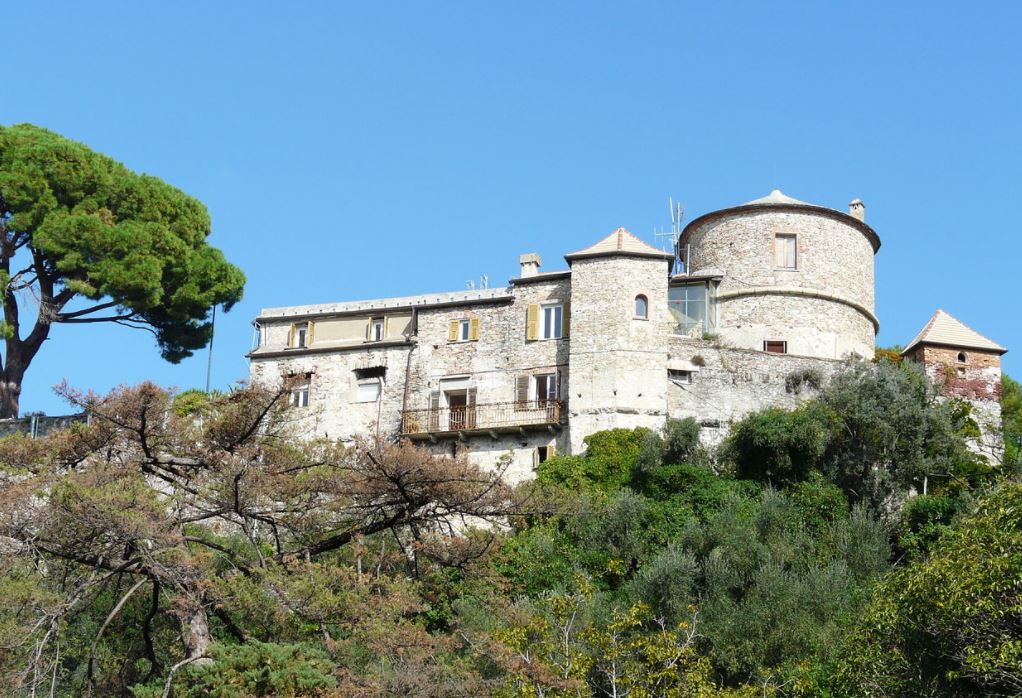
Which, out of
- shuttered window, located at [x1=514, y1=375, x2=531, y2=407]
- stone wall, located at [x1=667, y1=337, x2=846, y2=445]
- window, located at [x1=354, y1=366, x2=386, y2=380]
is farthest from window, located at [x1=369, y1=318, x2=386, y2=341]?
stone wall, located at [x1=667, y1=337, x2=846, y2=445]

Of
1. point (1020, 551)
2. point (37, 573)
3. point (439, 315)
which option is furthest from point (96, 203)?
point (1020, 551)

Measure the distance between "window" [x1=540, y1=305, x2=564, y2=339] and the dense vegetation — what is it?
7.30 metres

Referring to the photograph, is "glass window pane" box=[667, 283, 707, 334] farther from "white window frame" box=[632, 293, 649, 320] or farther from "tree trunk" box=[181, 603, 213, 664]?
"tree trunk" box=[181, 603, 213, 664]

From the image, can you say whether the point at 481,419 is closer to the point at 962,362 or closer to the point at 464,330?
the point at 464,330

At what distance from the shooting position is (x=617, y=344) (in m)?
38.0

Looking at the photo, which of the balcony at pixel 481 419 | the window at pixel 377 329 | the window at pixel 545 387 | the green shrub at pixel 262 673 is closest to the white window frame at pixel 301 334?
the window at pixel 377 329

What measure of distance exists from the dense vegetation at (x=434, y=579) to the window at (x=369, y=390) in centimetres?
890

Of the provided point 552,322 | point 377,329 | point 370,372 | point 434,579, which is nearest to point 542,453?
point 552,322

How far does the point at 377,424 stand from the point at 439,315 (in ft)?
11.8

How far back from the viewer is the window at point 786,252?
41.5m

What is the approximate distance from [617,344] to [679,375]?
6.13ft

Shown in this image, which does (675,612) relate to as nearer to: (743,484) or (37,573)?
(743,484)

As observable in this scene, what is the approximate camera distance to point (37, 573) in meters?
24.0

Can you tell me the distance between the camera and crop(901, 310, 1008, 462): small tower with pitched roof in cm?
3894
